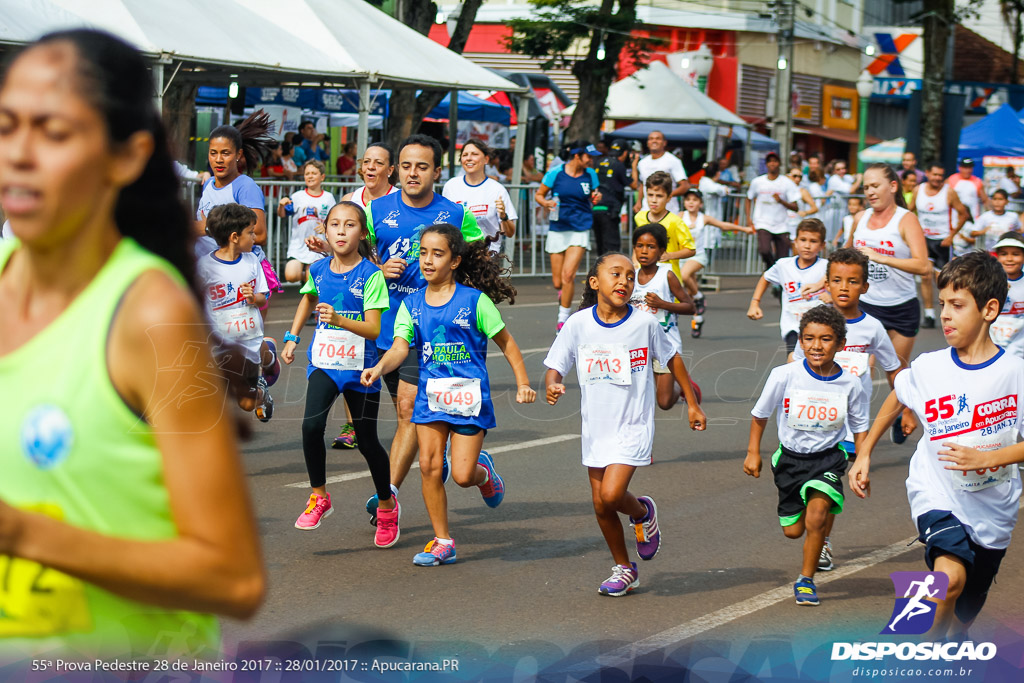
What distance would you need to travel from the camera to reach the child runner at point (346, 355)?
6211 mm

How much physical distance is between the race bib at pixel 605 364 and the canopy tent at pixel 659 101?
2248 cm

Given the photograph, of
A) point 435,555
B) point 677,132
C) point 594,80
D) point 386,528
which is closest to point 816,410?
point 435,555

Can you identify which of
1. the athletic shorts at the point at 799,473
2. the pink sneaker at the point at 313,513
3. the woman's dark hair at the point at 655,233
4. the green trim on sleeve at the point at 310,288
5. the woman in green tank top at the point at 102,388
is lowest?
the pink sneaker at the point at 313,513

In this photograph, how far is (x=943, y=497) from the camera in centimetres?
448

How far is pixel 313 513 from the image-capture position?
6.26m

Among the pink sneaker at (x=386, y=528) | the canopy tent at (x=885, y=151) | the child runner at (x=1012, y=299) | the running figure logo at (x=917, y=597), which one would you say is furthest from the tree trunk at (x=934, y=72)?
the running figure logo at (x=917, y=597)

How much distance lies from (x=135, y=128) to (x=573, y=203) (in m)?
12.5

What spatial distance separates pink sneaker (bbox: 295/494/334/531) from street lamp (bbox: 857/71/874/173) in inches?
1373

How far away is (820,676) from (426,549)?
2.07 m

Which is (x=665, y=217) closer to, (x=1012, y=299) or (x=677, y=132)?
(x=1012, y=299)

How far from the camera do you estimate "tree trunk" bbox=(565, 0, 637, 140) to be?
2470 cm

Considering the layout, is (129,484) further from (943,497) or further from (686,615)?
(686,615)

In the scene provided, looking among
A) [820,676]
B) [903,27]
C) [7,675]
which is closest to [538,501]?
[820,676]

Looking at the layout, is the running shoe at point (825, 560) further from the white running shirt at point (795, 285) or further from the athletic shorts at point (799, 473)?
the white running shirt at point (795, 285)
